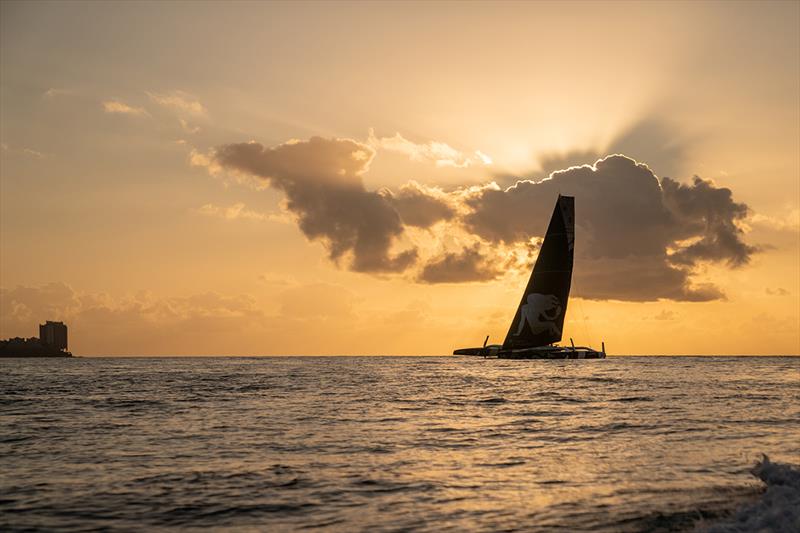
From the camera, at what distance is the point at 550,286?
449 feet

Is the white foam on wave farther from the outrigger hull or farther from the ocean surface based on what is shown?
the outrigger hull

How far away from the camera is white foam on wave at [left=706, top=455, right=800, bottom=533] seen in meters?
15.7

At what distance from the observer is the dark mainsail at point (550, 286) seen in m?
135

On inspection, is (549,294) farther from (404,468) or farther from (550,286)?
(404,468)

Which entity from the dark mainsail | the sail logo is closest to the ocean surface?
the dark mainsail

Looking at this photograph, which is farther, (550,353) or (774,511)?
(550,353)

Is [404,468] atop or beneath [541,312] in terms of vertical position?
beneath

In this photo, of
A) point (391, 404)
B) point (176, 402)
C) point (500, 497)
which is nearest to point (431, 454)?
point (500, 497)

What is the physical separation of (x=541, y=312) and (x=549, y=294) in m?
3.57

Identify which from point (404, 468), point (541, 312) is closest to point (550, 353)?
point (541, 312)

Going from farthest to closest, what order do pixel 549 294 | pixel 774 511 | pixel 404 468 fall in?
pixel 549 294 → pixel 404 468 → pixel 774 511

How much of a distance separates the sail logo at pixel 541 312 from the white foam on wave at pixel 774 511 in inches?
4618

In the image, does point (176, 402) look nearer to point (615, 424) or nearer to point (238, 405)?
point (238, 405)

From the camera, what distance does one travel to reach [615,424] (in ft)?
119
